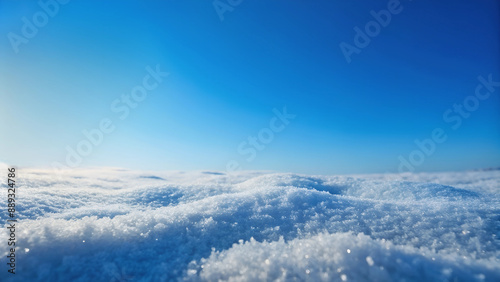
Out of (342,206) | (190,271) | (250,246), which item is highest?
(342,206)

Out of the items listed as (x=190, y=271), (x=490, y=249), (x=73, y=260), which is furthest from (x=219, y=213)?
(x=490, y=249)

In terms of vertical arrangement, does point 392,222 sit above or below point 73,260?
above

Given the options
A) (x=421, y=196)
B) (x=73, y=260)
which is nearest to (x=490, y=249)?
(x=421, y=196)

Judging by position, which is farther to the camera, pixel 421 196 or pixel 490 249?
pixel 421 196

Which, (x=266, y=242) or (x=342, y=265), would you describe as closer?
(x=342, y=265)

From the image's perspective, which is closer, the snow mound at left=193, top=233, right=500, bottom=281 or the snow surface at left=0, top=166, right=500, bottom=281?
the snow mound at left=193, top=233, right=500, bottom=281

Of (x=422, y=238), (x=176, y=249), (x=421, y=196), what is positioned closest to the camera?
(x=176, y=249)

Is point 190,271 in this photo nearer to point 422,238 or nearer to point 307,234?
point 307,234

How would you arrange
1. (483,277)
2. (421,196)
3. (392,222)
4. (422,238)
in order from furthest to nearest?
(421,196)
(392,222)
(422,238)
(483,277)

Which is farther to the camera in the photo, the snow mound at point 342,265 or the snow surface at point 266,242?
the snow surface at point 266,242
